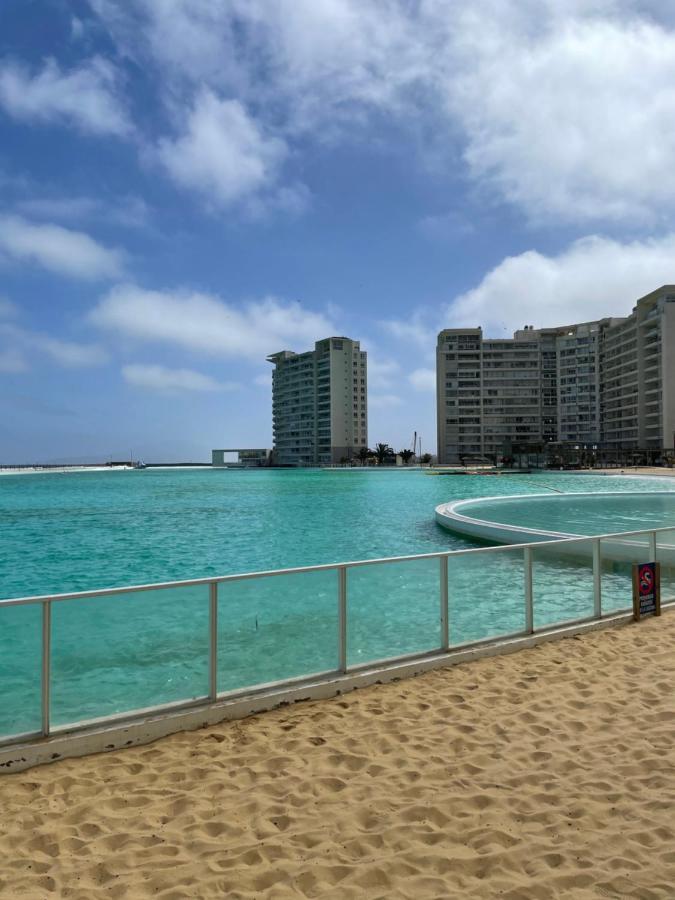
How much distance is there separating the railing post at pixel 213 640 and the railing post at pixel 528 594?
12.9 feet

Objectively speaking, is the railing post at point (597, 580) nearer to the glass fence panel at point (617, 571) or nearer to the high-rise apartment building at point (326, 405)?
the glass fence panel at point (617, 571)

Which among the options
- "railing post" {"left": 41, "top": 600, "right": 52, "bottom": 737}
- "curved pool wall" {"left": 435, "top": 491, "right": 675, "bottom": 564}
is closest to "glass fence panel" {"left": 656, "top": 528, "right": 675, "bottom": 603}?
"curved pool wall" {"left": 435, "top": 491, "right": 675, "bottom": 564}

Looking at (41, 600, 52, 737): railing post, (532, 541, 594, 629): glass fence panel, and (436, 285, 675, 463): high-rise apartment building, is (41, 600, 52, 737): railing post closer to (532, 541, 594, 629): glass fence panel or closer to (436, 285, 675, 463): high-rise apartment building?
(532, 541, 594, 629): glass fence panel

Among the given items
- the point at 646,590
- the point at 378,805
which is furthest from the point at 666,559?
the point at 378,805

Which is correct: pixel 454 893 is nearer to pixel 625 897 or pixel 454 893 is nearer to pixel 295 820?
pixel 625 897

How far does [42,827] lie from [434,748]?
2.82 m

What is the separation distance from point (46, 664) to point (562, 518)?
64.7 ft

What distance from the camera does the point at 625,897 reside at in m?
3.14

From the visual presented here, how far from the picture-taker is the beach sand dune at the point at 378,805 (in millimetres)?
3375

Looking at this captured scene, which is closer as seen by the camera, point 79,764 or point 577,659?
point 79,764

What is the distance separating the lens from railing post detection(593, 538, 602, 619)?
846 centimetres

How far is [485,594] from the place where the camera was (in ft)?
→ 24.3

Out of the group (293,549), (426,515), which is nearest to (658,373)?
(426,515)

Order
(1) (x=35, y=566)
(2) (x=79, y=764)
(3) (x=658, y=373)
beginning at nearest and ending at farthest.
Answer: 1. (2) (x=79, y=764)
2. (1) (x=35, y=566)
3. (3) (x=658, y=373)
